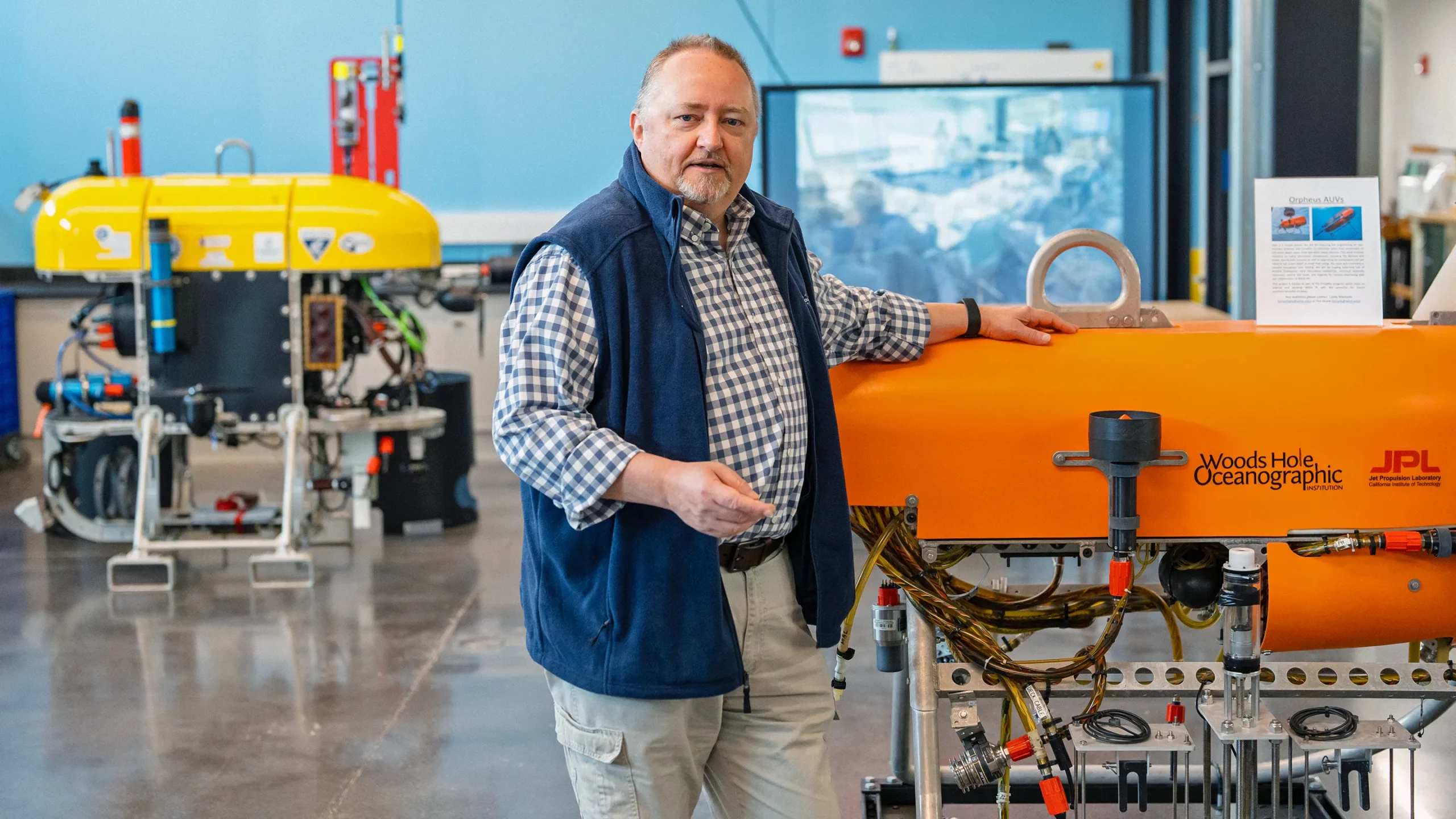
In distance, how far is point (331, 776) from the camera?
353 cm

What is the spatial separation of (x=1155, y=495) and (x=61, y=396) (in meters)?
4.76

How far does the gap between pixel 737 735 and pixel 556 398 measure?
55 cm

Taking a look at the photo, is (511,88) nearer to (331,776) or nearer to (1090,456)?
(331,776)

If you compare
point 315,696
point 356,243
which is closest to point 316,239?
point 356,243

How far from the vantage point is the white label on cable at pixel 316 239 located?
544cm

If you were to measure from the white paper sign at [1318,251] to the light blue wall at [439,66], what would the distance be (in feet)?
21.0

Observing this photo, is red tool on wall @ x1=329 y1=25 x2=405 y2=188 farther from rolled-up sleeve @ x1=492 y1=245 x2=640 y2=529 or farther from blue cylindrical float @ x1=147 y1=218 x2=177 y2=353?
rolled-up sleeve @ x1=492 y1=245 x2=640 y2=529

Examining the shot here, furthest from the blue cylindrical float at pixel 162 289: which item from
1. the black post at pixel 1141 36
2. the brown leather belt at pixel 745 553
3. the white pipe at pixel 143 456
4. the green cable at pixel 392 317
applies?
the black post at pixel 1141 36

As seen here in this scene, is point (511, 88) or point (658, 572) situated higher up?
point (511, 88)

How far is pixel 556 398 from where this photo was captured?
1.82 metres

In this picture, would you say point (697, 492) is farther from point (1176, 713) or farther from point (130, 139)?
point (130, 139)

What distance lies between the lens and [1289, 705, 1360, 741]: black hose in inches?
88.8

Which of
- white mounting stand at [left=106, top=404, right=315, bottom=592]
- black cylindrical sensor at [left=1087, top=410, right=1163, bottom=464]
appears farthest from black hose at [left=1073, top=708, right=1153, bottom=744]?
white mounting stand at [left=106, top=404, right=315, bottom=592]

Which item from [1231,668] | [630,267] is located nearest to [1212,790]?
[1231,668]
